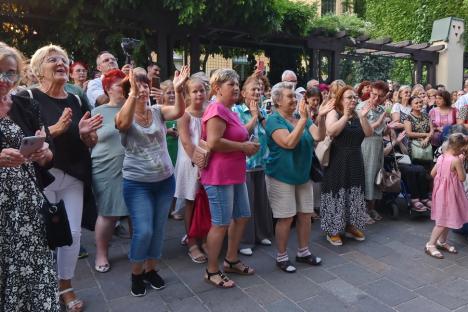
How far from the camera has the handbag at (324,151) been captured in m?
4.45

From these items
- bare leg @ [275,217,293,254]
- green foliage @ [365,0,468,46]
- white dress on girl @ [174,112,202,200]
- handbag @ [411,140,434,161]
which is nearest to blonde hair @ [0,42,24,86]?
white dress on girl @ [174,112,202,200]

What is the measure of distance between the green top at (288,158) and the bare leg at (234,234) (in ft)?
1.73

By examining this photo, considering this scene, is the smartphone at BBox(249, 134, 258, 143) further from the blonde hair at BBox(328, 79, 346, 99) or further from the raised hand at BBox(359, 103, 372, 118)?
the raised hand at BBox(359, 103, 372, 118)

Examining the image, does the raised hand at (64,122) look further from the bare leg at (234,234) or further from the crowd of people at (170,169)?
the bare leg at (234,234)

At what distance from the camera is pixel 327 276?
362 centimetres

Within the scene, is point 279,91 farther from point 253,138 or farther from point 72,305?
point 72,305

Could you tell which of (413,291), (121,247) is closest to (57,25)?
(121,247)

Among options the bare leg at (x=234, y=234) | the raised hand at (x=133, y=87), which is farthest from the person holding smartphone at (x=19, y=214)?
the bare leg at (x=234, y=234)

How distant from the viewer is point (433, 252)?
4098mm

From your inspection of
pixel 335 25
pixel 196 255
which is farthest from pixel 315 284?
pixel 335 25

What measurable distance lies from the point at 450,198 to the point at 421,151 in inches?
63.7

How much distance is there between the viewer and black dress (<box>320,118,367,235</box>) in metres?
4.44

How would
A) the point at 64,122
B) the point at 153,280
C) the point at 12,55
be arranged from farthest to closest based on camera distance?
the point at 153,280, the point at 64,122, the point at 12,55

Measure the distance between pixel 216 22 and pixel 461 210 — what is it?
16.3 ft
